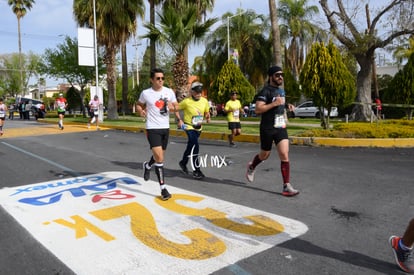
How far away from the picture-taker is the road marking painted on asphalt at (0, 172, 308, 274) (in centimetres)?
317

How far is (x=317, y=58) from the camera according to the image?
12.1 m

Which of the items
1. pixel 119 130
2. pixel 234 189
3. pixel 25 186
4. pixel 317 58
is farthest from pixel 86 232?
pixel 119 130

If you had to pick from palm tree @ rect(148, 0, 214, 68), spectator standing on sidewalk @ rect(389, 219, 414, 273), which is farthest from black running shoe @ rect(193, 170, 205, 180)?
palm tree @ rect(148, 0, 214, 68)

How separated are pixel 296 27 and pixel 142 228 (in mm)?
32402

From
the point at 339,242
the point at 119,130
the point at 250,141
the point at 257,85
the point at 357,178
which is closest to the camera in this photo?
the point at 339,242

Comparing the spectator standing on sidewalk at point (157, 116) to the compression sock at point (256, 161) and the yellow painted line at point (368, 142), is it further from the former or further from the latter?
the yellow painted line at point (368, 142)

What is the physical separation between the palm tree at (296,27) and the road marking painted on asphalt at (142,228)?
1224 inches

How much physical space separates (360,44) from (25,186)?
16.5 meters

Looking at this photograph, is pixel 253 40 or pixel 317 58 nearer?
pixel 317 58

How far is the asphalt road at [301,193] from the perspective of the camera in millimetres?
3117

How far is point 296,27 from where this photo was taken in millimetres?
32938

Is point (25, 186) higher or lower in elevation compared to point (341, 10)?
lower

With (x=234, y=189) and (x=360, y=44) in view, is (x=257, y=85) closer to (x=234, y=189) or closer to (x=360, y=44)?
(x=360, y=44)

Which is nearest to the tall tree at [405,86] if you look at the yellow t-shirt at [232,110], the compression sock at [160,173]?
the yellow t-shirt at [232,110]
